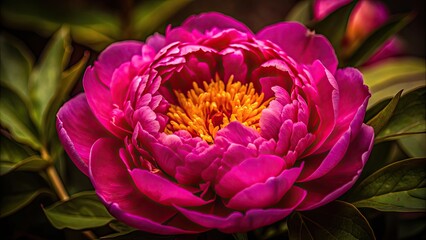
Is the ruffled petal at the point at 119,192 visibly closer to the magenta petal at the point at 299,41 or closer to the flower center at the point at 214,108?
the flower center at the point at 214,108

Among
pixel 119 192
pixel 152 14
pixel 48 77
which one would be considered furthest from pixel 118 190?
pixel 152 14

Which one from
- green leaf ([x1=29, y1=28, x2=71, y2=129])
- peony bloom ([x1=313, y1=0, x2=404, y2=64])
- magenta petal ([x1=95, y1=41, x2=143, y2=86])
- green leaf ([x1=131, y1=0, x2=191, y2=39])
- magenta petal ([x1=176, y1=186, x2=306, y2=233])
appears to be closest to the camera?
magenta petal ([x1=176, y1=186, x2=306, y2=233])

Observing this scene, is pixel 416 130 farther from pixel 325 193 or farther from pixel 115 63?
pixel 115 63

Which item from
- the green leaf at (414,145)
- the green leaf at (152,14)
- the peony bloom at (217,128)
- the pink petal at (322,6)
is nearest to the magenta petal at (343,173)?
the peony bloom at (217,128)

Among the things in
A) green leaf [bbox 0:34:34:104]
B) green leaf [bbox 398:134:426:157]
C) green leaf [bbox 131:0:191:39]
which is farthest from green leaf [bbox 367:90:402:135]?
green leaf [bbox 131:0:191:39]

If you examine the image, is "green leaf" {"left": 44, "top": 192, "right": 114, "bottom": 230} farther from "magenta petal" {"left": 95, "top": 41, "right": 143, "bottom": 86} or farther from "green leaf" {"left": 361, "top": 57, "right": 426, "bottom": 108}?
"green leaf" {"left": 361, "top": 57, "right": 426, "bottom": 108}
